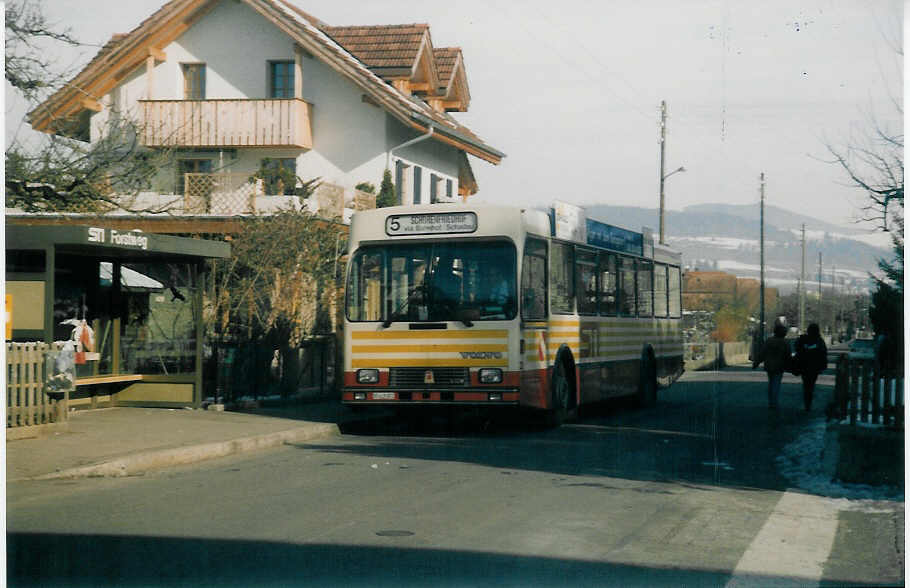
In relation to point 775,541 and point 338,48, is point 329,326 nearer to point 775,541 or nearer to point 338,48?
point 338,48

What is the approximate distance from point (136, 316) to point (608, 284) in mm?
8034

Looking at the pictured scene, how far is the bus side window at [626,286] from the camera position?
22.2m

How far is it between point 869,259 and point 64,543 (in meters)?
17.5

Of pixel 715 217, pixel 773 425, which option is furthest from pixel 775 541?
pixel 715 217

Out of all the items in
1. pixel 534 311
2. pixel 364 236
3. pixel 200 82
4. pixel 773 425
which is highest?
pixel 200 82

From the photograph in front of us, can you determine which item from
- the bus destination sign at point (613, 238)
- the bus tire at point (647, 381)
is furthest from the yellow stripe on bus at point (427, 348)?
the bus tire at point (647, 381)

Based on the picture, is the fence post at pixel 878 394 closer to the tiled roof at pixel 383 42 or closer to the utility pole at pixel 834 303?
the tiled roof at pixel 383 42

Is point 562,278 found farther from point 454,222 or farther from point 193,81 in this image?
point 193,81

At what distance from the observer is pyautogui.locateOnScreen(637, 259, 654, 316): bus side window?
23.6 metres

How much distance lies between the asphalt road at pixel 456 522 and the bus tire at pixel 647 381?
836 centimetres

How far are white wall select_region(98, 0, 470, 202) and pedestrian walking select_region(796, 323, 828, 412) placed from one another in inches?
564

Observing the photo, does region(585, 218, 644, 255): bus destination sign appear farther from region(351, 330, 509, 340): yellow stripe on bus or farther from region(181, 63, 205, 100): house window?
region(181, 63, 205, 100): house window

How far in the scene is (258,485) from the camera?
37.8 feet

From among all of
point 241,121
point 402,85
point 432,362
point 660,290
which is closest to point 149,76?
point 241,121
